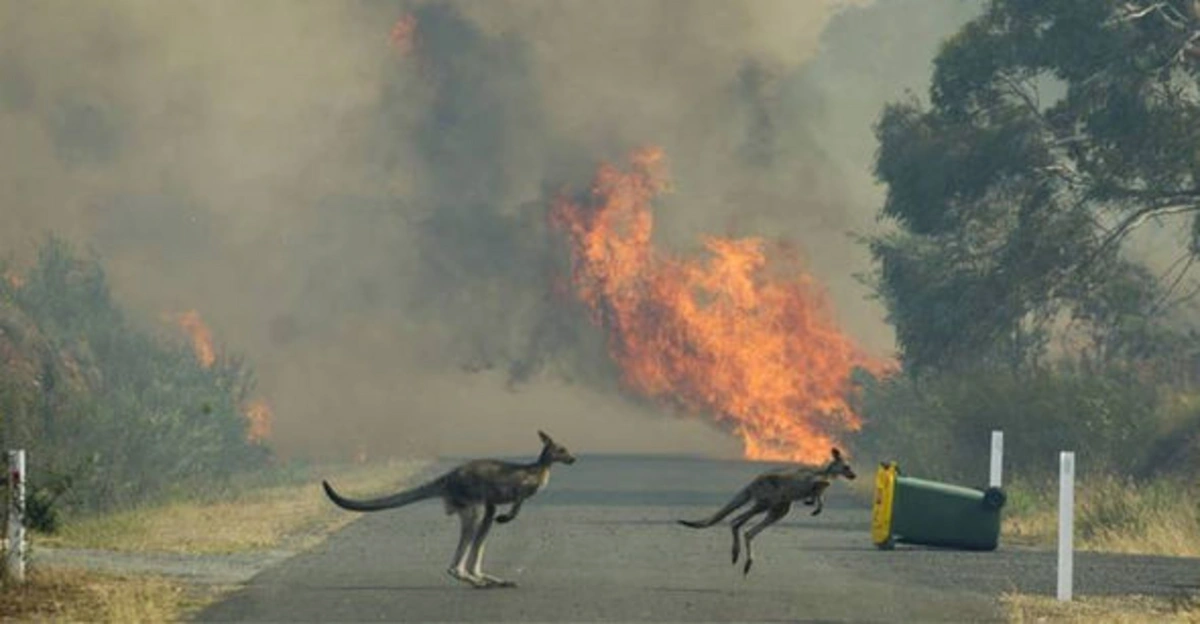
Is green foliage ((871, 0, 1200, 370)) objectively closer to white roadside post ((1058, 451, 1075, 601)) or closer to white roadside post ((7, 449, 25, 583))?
white roadside post ((1058, 451, 1075, 601))

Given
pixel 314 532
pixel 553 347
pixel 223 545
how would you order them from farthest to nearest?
pixel 553 347 → pixel 314 532 → pixel 223 545

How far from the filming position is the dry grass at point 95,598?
20875 millimetres

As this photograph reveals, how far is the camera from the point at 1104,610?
2280cm

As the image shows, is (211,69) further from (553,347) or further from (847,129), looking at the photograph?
(847,129)

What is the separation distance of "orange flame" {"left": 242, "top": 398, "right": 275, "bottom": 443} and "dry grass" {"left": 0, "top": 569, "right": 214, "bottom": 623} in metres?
31.7

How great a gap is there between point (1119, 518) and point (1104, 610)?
11.4m

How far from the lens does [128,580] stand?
78.1 ft

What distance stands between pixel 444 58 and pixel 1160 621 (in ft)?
151

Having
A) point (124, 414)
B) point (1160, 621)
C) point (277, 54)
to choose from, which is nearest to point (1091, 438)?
point (124, 414)

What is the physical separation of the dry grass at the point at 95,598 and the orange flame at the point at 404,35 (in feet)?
140

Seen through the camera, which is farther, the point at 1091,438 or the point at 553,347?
the point at 553,347

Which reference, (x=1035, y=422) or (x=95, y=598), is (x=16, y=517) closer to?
(x=95, y=598)

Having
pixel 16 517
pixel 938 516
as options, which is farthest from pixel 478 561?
pixel 938 516

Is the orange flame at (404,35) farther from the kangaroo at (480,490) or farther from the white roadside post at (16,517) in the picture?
the kangaroo at (480,490)
